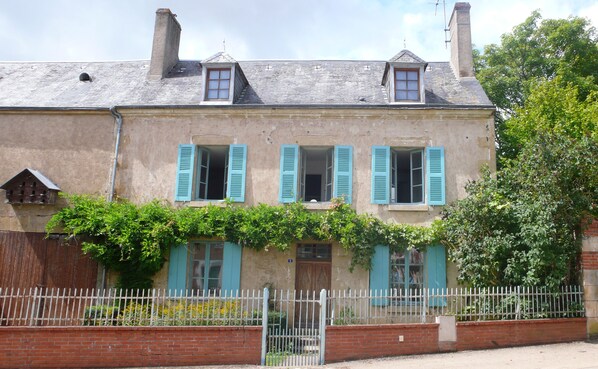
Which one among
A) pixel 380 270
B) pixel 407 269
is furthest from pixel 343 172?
pixel 407 269

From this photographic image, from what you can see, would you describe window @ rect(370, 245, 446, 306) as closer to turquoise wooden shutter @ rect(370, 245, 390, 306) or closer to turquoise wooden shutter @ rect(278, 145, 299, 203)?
turquoise wooden shutter @ rect(370, 245, 390, 306)

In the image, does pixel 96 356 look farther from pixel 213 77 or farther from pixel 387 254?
pixel 213 77

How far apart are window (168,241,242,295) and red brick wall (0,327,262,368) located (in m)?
3.11

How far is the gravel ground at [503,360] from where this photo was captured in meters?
8.00

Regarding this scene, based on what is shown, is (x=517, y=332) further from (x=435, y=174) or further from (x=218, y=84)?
(x=218, y=84)

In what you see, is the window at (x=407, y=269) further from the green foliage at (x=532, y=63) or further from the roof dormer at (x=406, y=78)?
the green foliage at (x=532, y=63)

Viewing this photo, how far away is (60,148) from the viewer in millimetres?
12977

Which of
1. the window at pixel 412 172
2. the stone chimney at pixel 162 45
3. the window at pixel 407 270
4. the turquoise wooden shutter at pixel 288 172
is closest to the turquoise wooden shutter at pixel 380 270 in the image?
the window at pixel 407 270

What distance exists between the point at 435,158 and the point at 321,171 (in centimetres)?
397

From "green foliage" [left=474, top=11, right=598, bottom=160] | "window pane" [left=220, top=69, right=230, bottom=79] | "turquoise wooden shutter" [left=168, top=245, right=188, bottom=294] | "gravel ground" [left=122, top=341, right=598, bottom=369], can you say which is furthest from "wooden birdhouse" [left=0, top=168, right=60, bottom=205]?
"green foliage" [left=474, top=11, right=598, bottom=160]

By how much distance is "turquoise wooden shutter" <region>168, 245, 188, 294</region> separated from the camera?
38.7 ft

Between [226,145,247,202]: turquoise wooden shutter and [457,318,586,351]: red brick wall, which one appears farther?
[226,145,247,202]: turquoise wooden shutter

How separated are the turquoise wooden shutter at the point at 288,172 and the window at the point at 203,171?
98cm

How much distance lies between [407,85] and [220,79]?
5.14 m
